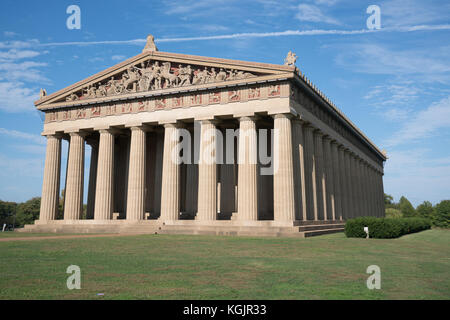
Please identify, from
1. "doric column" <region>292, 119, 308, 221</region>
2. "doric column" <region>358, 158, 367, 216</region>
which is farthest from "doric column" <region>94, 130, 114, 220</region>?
"doric column" <region>358, 158, 367, 216</region>

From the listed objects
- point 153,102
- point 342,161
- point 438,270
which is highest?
point 153,102

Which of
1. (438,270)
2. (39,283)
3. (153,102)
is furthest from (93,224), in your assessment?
(438,270)

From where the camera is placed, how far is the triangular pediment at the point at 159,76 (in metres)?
36.3

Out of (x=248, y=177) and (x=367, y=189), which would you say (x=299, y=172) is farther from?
(x=367, y=189)

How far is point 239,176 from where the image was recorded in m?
35.2

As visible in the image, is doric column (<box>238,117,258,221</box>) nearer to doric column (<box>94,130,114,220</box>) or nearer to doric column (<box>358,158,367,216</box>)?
doric column (<box>94,130,114,220</box>)

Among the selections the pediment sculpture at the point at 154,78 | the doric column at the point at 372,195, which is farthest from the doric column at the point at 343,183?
the pediment sculpture at the point at 154,78

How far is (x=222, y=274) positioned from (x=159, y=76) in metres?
31.5

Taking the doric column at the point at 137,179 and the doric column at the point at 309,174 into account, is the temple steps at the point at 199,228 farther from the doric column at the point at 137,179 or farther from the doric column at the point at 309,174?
the doric column at the point at 309,174

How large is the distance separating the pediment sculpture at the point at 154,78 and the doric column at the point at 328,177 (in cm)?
1491

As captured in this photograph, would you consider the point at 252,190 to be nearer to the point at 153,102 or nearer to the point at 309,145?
the point at 309,145

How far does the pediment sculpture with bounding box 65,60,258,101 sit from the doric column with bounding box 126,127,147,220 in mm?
4845

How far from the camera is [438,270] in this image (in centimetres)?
1398

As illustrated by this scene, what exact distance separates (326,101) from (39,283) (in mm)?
39276
